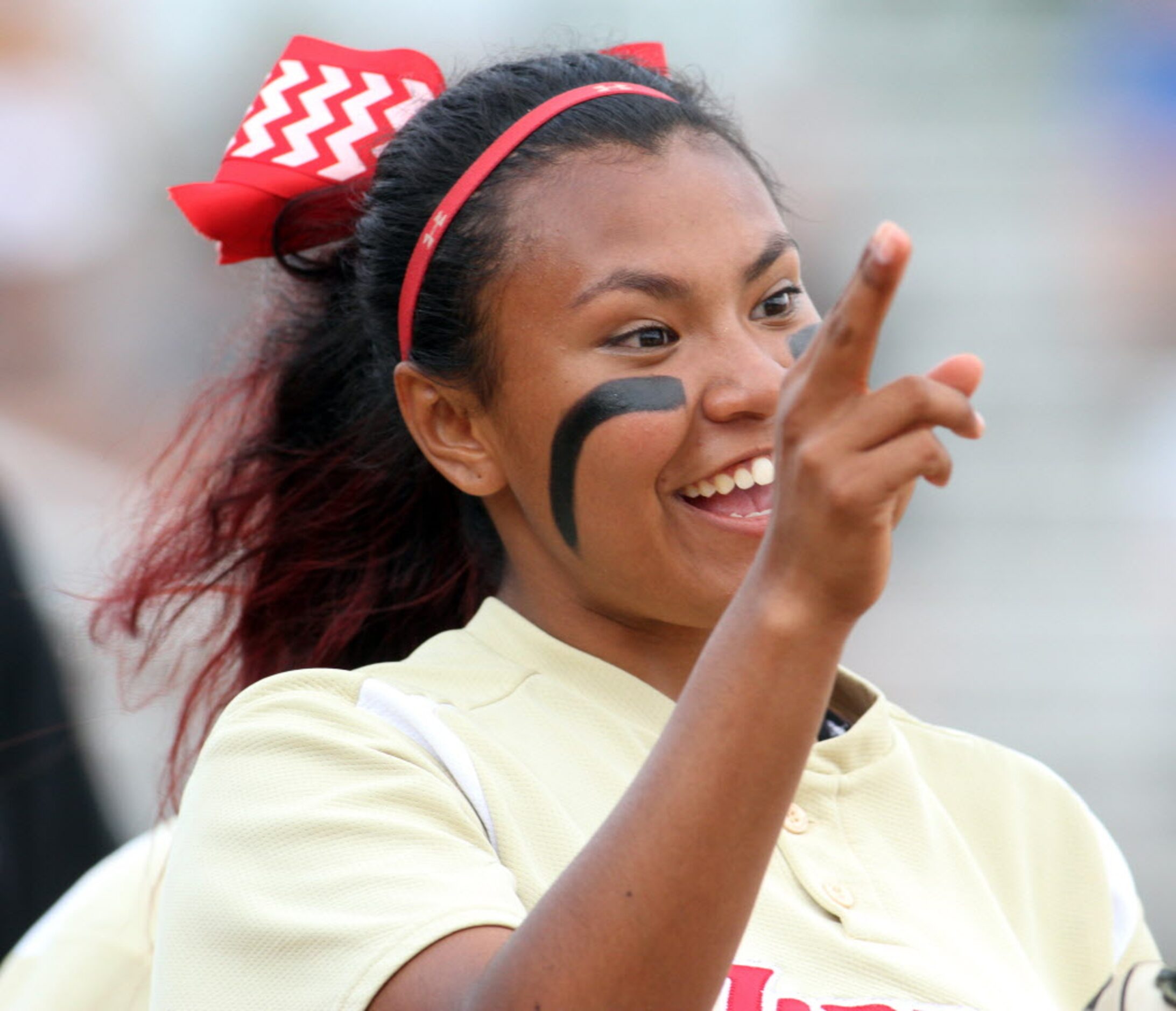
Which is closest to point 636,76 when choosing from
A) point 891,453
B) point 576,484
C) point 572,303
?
point 572,303

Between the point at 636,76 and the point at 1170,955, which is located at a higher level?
the point at 636,76

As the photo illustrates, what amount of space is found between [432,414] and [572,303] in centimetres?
26

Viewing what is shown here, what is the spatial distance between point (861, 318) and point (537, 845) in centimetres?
60

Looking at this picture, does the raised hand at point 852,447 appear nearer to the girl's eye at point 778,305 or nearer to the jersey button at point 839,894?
the jersey button at point 839,894

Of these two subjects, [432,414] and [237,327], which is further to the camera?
[237,327]

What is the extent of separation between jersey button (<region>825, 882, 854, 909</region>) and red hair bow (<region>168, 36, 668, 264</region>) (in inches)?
40.0

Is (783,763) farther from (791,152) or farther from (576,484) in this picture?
(791,152)

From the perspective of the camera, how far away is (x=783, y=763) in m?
1.10

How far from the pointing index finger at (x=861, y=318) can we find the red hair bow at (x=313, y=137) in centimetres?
107

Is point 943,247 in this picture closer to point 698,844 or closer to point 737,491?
point 737,491

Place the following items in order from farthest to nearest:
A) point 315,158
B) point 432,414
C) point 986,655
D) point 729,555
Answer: point 986,655 < point 315,158 < point 432,414 < point 729,555

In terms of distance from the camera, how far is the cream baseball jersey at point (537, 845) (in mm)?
1271

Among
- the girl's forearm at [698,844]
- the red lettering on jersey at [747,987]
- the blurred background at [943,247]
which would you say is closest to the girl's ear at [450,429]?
the red lettering on jersey at [747,987]

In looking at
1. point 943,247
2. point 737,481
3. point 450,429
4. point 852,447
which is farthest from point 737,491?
point 943,247
